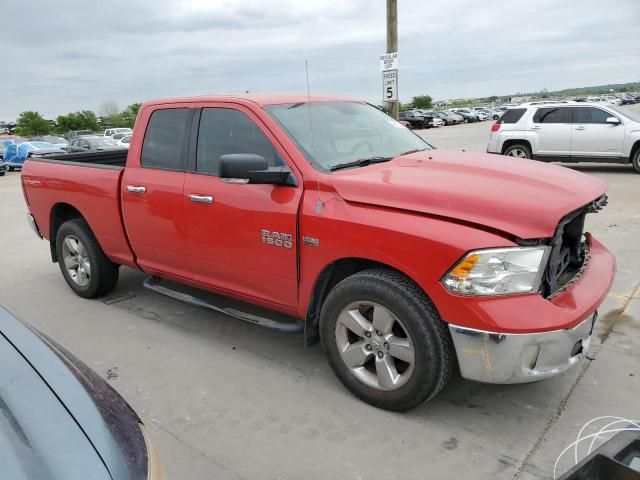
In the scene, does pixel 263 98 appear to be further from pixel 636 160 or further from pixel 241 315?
pixel 636 160

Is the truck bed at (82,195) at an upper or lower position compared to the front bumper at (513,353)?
upper

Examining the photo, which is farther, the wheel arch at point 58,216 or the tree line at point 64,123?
the tree line at point 64,123

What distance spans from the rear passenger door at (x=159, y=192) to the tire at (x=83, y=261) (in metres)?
0.70

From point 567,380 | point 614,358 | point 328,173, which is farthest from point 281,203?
point 614,358

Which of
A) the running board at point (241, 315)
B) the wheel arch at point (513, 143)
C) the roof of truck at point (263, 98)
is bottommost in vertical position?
the running board at point (241, 315)

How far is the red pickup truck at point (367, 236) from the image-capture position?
265 cm

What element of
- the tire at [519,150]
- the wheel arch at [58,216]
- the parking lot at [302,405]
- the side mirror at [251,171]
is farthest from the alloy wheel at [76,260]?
the tire at [519,150]

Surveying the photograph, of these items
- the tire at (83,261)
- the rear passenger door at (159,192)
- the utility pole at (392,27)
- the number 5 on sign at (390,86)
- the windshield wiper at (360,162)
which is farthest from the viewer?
the utility pole at (392,27)

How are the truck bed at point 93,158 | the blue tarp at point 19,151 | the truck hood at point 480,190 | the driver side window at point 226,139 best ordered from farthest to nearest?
the blue tarp at point 19,151 → the truck bed at point 93,158 → the driver side window at point 226,139 → the truck hood at point 480,190

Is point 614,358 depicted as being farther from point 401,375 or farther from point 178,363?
point 178,363

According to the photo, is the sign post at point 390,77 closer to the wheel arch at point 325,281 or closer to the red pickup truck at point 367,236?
the red pickup truck at point 367,236

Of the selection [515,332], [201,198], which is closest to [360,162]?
[201,198]

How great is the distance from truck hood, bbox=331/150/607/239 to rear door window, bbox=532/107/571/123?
10.3 meters

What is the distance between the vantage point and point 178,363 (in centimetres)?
387
